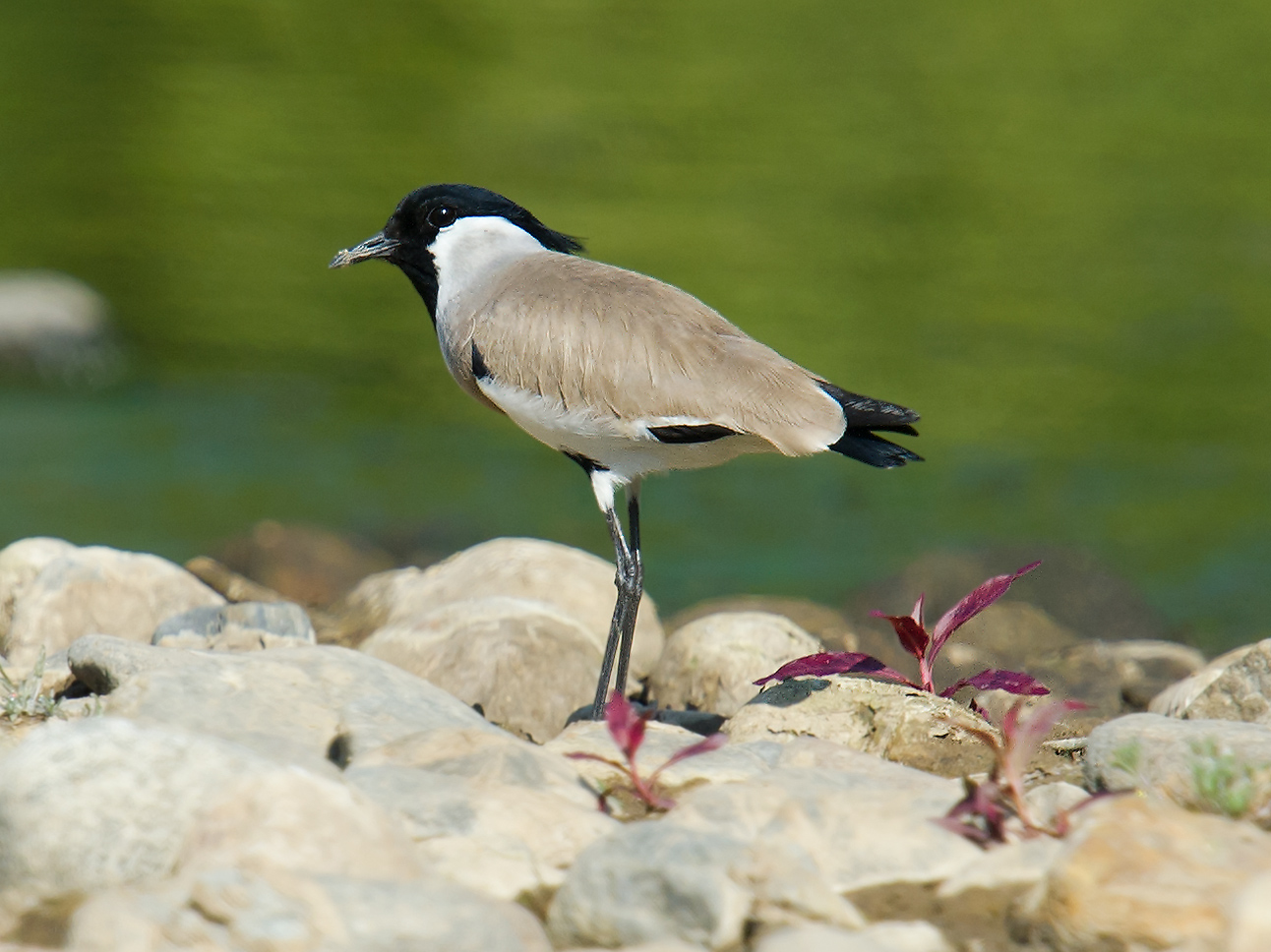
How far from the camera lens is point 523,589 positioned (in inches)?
274

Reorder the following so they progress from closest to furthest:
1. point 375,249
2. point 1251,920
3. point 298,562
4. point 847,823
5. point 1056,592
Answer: point 1251,920 → point 847,823 → point 375,249 → point 298,562 → point 1056,592

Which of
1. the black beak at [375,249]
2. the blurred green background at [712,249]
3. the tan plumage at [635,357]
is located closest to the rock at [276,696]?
the tan plumage at [635,357]

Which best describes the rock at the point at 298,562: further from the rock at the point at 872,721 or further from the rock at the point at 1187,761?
the rock at the point at 1187,761

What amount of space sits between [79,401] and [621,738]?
34.7 feet

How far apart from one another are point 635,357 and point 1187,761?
222cm

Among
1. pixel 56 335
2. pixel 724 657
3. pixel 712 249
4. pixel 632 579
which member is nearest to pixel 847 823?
pixel 632 579

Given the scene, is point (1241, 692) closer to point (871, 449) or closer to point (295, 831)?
point (871, 449)

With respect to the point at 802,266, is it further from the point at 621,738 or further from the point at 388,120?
the point at 621,738

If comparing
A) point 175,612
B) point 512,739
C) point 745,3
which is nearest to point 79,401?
point 175,612

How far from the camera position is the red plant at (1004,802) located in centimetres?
371

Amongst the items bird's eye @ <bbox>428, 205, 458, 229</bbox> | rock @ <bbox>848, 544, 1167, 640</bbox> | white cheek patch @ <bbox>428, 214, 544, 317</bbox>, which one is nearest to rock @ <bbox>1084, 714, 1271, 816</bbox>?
white cheek patch @ <bbox>428, 214, 544, 317</bbox>

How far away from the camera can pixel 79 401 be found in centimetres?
1345

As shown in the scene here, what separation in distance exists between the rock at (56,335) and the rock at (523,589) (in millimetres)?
7514

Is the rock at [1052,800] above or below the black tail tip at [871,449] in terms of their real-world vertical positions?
below
